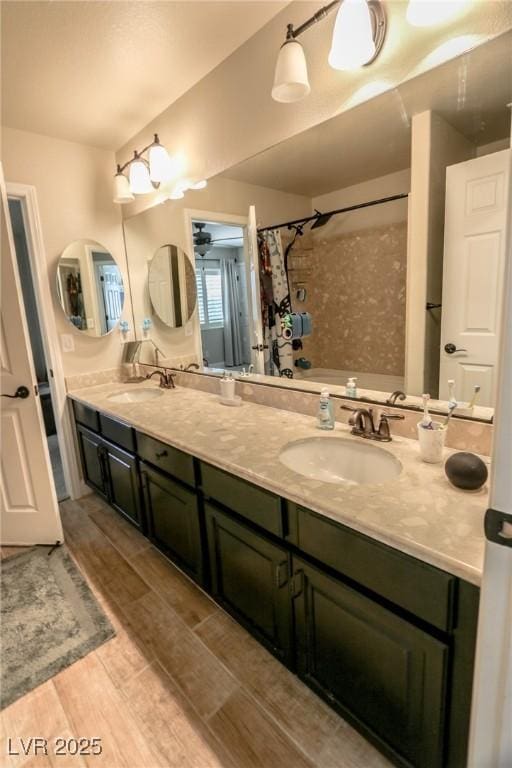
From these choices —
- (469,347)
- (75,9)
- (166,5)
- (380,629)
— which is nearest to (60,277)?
(75,9)

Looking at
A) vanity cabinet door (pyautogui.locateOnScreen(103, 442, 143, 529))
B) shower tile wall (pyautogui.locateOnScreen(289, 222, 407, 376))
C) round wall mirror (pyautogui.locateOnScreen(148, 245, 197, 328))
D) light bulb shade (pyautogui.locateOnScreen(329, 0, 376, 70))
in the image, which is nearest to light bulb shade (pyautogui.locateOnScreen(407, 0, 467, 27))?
light bulb shade (pyautogui.locateOnScreen(329, 0, 376, 70))

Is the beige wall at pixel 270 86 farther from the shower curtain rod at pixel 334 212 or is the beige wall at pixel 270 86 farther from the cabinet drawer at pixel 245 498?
the cabinet drawer at pixel 245 498

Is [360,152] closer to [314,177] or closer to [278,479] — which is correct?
[314,177]

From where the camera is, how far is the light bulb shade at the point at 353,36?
1168 millimetres

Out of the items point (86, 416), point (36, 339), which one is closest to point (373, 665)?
point (86, 416)

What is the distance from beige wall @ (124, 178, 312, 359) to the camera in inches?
70.9

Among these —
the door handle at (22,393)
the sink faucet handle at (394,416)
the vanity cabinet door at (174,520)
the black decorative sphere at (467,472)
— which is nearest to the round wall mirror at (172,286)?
the door handle at (22,393)

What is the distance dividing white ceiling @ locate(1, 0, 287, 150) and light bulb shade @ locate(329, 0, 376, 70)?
469 millimetres

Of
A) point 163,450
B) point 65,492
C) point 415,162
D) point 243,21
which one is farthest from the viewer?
point 65,492

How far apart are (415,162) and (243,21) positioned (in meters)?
0.97

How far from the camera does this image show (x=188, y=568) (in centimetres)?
175

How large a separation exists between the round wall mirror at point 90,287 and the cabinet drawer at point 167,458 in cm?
123

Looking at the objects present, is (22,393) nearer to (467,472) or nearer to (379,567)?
(379,567)

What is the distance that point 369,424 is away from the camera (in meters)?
1.48
